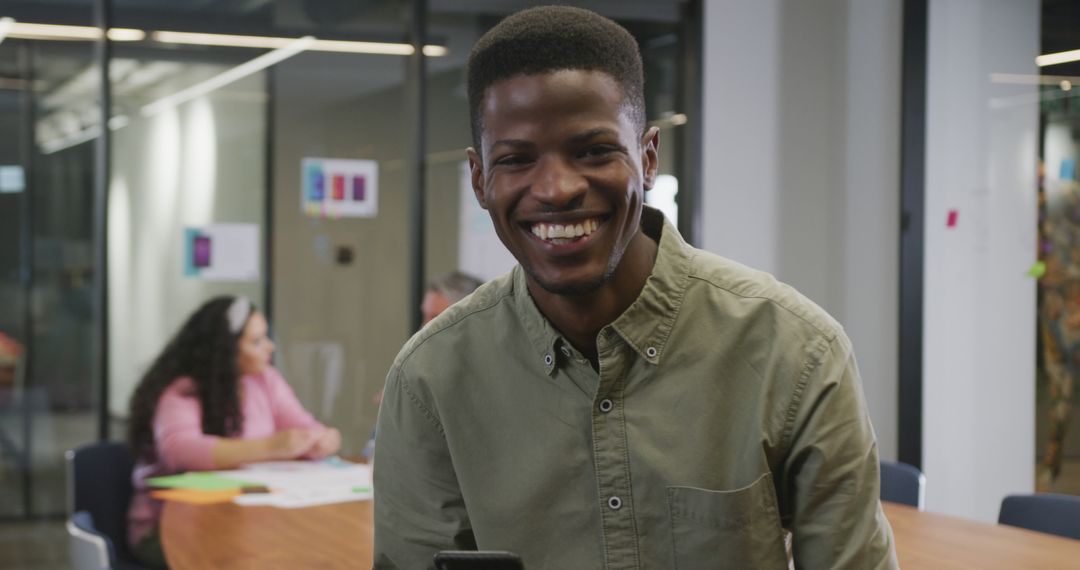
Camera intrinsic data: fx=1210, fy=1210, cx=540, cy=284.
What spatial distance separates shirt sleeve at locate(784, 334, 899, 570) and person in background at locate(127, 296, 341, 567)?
274cm

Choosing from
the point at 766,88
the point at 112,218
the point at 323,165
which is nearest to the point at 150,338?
the point at 112,218

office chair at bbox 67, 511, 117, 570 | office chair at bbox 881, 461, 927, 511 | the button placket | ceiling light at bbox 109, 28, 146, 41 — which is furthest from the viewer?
ceiling light at bbox 109, 28, 146, 41

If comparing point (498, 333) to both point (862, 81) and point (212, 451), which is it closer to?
point (212, 451)

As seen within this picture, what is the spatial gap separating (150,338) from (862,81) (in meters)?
3.64

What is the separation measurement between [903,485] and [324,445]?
1864mm

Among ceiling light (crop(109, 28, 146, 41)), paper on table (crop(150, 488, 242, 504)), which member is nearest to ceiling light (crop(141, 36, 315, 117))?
ceiling light (crop(109, 28, 146, 41))

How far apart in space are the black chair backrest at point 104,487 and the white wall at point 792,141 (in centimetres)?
325

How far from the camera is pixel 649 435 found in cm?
138

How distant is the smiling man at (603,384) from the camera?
129 centimetres

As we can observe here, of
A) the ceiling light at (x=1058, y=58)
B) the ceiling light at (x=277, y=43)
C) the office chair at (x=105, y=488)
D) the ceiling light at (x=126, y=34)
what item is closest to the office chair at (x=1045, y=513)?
the office chair at (x=105, y=488)

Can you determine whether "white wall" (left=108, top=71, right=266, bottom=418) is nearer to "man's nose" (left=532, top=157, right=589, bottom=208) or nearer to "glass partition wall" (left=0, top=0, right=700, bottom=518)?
"glass partition wall" (left=0, top=0, right=700, bottom=518)

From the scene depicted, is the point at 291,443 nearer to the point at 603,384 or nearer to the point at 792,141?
the point at 603,384

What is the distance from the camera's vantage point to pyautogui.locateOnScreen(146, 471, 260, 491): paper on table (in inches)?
143

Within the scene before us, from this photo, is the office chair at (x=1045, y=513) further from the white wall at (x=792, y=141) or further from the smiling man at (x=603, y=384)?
the white wall at (x=792, y=141)
